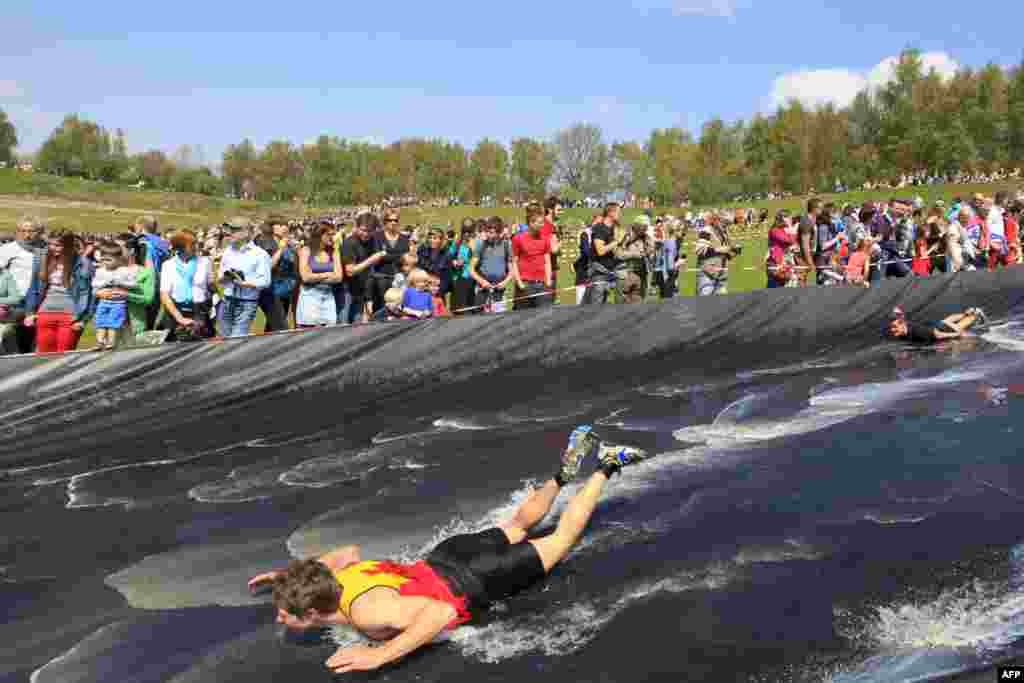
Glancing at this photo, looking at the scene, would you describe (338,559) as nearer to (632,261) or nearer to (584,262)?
(632,261)

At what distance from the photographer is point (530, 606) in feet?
18.8

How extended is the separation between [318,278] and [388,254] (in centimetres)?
141

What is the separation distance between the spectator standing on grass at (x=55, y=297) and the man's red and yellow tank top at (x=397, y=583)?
628cm

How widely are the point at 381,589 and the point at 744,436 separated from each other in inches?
187

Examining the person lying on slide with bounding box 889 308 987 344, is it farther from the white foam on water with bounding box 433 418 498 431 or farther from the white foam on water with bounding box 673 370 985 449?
the white foam on water with bounding box 433 418 498 431

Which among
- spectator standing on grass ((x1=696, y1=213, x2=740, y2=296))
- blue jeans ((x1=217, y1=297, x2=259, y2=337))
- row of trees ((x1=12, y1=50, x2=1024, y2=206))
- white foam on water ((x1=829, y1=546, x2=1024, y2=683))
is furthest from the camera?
row of trees ((x1=12, y1=50, x2=1024, y2=206))

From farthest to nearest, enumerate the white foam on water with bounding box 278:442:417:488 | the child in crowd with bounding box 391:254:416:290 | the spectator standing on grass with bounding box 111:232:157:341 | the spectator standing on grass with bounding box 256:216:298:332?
1. the child in crowd with bounding box 391:254:416:290
2. the spectator standing on grass with bounding box 256:216:298:332
3. the spectator standing on grass with bounding box 111:232:157:341
4. the white foam on water with bounding box 278:442:417:488

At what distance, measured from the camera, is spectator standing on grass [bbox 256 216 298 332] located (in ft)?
37.6

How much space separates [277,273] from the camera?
11516mm

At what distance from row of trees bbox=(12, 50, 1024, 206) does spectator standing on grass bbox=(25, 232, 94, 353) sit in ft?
233

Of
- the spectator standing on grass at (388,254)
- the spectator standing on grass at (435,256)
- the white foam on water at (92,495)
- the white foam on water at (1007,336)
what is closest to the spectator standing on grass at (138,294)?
the white foam on water at (92,495)

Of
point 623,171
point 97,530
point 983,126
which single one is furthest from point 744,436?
point 623,171

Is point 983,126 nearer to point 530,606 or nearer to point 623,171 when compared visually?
point 623,171

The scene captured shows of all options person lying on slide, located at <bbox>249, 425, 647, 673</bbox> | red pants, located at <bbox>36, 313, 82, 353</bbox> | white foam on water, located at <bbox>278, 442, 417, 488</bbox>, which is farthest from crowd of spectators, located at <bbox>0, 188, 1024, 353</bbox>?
person lying on slide, located at <bbox>249, 425, 647, 673</bbox>
